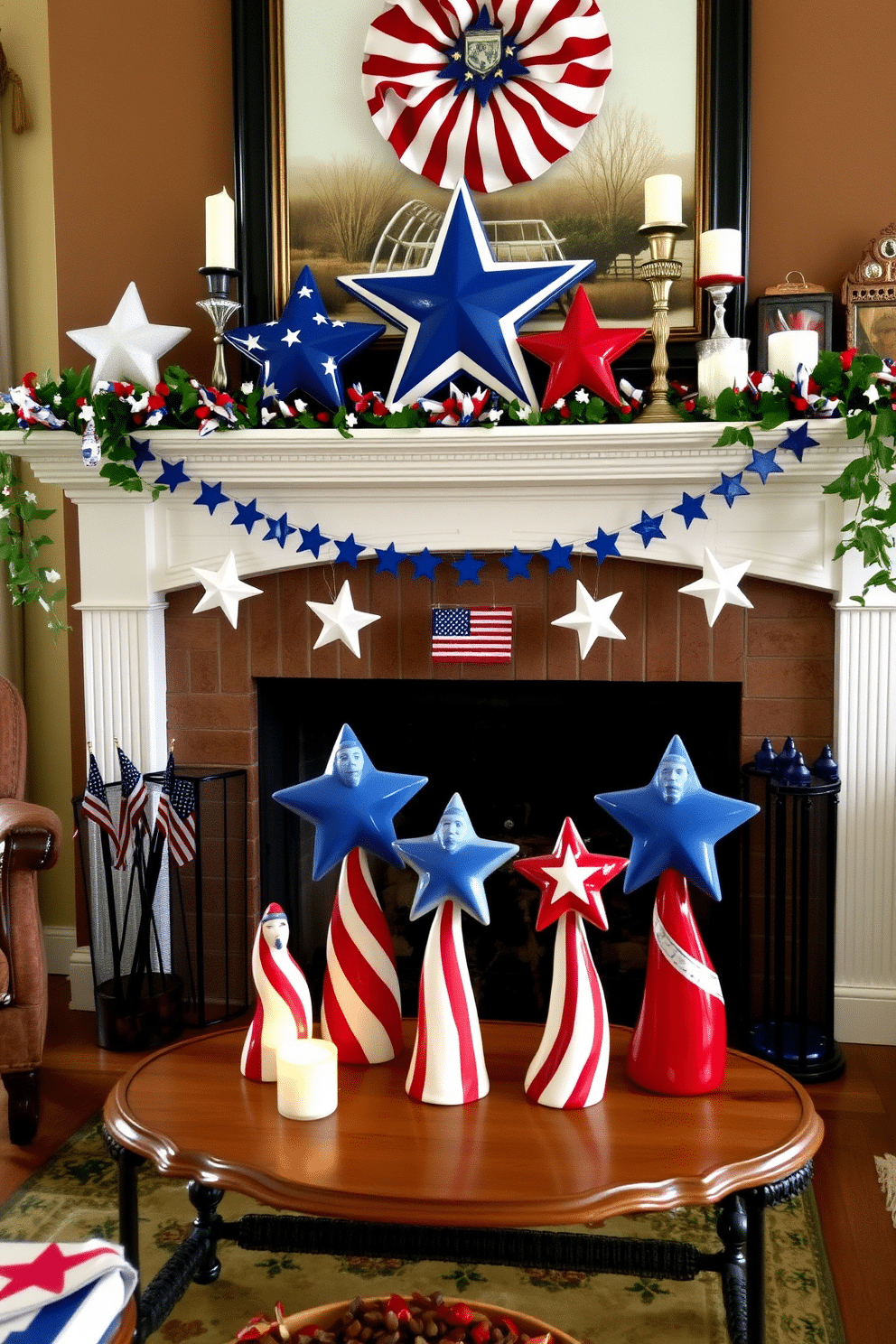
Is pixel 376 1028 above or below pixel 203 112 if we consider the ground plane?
below

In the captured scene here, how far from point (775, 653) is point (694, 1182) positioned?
5.23ft

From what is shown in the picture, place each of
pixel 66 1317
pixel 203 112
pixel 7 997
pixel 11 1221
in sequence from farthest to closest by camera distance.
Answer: pixel 203 112 → pixel 7 997 → pixel 11 1221 → pixel 66 1317

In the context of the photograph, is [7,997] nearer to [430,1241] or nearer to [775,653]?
[430,1241]

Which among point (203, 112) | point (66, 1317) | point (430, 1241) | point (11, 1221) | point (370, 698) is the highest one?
point (203, 112)


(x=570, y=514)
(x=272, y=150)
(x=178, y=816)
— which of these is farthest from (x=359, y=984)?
(x=272, y=150)

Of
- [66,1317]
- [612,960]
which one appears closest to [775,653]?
[612,960]

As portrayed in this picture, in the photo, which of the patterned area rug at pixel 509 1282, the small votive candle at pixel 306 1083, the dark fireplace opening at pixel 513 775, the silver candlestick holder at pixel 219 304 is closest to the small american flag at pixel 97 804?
the dark fireplace opening at pixel 513 775

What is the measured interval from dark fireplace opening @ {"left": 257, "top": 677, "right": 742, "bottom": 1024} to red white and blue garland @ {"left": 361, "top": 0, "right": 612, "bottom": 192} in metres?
1.24

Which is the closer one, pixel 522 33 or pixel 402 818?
pixel 522 33

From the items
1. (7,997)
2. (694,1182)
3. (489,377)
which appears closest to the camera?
(694,1182)

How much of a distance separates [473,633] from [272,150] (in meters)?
1.25

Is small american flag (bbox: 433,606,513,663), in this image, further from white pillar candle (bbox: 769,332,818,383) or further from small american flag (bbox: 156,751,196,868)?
white pillar candle (bbox: 769,332,818,383)

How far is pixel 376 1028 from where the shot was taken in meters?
1.61

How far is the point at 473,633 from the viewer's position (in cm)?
274
